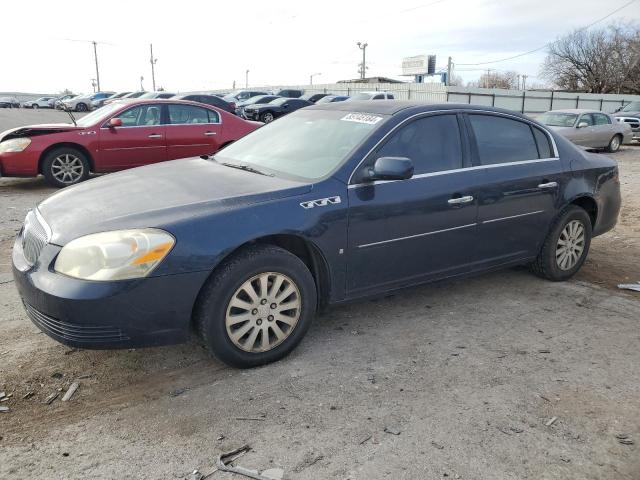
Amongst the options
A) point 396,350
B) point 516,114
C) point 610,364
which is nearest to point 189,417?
point 396,350

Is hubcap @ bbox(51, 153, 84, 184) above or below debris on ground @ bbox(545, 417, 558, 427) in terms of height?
above

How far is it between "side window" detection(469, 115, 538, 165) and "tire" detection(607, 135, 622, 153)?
14.5 m

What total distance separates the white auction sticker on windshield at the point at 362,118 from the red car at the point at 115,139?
6.03 metres

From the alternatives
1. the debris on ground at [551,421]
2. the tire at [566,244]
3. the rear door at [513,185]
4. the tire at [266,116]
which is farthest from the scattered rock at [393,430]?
the tire at [266,116]

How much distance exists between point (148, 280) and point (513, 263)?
10.2 feet

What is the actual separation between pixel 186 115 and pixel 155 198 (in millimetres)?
6858

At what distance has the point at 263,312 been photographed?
3279mm

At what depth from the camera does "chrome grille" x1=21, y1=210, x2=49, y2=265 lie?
10.2 feet

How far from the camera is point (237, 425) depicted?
279 cm

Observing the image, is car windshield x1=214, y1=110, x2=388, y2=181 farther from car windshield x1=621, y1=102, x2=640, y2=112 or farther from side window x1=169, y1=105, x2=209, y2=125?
car windshield x1=621, y1=102, x2=640, y2=112

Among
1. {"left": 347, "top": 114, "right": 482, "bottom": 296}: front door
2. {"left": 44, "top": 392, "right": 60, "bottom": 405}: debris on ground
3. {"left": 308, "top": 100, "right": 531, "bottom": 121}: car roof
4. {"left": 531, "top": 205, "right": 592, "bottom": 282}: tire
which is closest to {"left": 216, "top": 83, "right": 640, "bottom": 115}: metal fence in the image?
{"left": 531, "top": 205, "right": 592, "bottom": 282}: tire

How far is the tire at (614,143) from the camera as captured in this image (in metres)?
17.2

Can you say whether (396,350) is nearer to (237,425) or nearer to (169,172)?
(237,425)

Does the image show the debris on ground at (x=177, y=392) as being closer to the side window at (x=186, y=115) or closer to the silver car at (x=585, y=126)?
the side window at (x=186, y=115)
